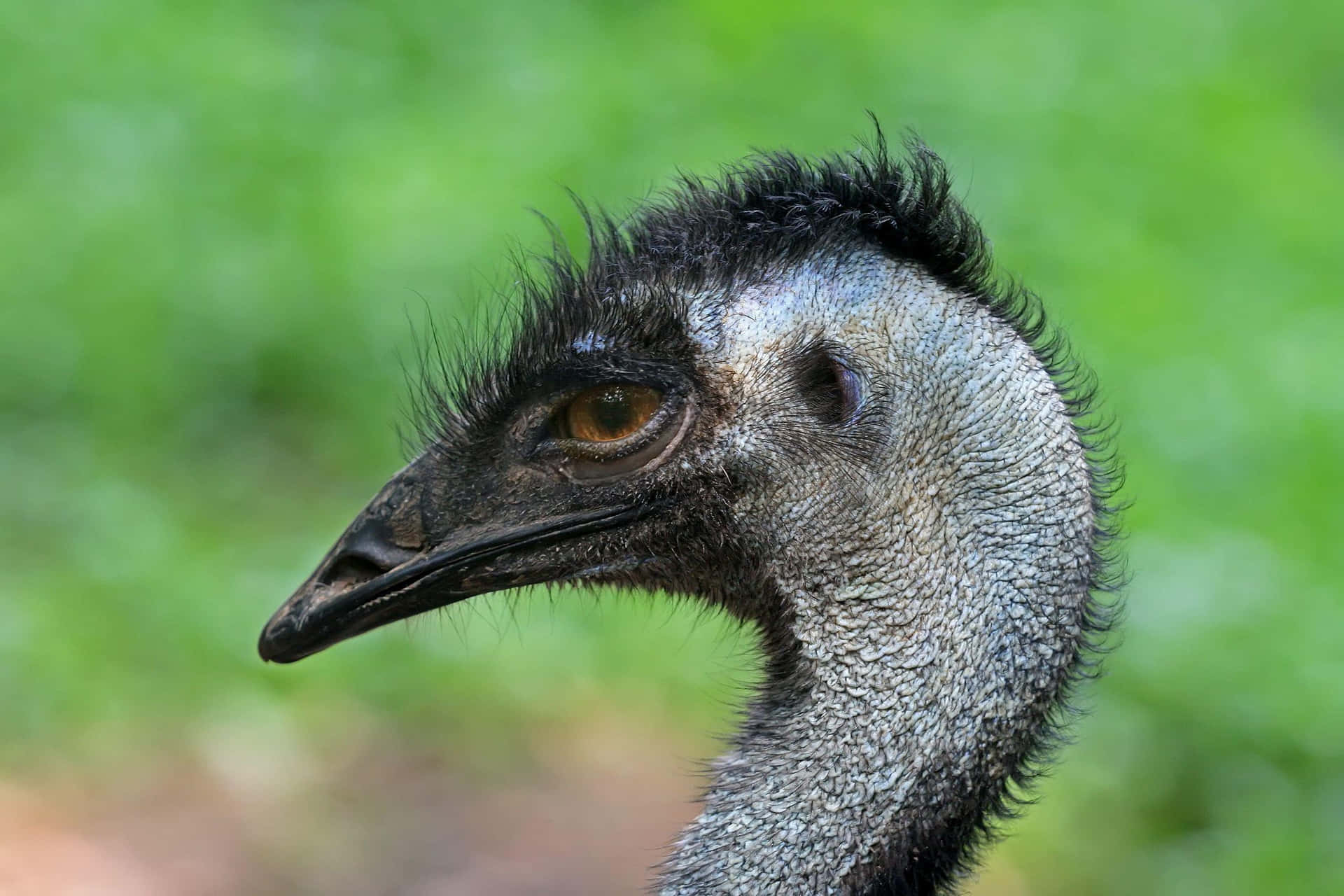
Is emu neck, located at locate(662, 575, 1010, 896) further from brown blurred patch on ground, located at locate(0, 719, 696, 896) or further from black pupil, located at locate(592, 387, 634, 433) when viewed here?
brown blurred patch on ground, located at locate(0, 719, 696, 896)

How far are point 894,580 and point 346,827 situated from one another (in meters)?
2.55

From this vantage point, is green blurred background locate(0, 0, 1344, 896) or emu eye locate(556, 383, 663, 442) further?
green blurred background locate(0, 0, 1344, 896)

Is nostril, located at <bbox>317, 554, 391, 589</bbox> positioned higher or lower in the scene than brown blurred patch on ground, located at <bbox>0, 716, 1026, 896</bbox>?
lower

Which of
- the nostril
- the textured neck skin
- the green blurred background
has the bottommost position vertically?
the nostril

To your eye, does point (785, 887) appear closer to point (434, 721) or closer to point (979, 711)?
point (979, 711)

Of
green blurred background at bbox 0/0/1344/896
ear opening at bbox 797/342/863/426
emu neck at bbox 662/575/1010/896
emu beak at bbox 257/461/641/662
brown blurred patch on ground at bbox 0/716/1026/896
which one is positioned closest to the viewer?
emu neck at bbox 662/575/1010/896

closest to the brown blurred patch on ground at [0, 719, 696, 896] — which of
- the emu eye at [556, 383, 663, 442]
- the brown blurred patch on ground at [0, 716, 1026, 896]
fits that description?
the brown blurred patch on ground at [0, 716, 1026, 896]

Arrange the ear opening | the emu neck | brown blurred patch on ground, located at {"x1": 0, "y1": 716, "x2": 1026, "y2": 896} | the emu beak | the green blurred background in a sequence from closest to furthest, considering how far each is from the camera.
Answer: the emu neck
the ear opening
the emu beak
brown blurred patch on ground, located at {"x1": 0, "y1": 716, "x2": 1026, "y2": 896}
the green blurred background

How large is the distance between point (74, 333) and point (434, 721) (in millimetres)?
2369

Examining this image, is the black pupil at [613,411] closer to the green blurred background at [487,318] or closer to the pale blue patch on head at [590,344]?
the pale blue patch on head at [590,344]

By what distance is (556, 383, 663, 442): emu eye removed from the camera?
256 centimetres

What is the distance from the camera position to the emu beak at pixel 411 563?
2.62 m

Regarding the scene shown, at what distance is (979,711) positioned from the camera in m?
2.37

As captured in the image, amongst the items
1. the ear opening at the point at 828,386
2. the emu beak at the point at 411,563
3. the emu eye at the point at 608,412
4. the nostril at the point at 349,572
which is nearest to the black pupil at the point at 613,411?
the emu eye at the point at 608,412
